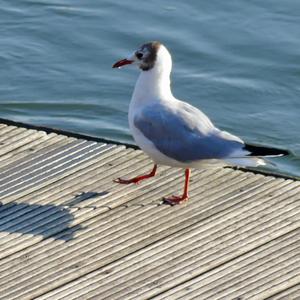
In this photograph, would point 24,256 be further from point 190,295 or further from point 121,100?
point 121,100

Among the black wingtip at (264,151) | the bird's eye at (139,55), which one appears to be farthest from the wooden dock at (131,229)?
the bird's eye at (139,55)

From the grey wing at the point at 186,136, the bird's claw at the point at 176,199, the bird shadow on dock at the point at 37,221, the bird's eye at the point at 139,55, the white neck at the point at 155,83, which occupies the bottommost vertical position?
the bird shadow on dock at the point at 37,221

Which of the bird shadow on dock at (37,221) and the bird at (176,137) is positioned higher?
the bird at (176,137)

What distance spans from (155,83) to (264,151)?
3.34ft

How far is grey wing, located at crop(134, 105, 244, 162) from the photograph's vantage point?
8.52m

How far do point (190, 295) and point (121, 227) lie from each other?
100 centimetres

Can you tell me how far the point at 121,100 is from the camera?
1302cm

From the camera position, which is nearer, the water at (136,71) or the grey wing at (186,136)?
the grey wing at (186,136)

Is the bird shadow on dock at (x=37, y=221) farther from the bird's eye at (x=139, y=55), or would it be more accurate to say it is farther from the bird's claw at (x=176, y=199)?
the bird's eye at (x=139, y=55)

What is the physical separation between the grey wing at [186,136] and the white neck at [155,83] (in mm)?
214

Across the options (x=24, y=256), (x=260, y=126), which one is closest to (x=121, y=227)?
(x=24, y=256)

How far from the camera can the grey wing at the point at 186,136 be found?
8523mm

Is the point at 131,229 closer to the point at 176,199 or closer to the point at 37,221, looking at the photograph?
the point at 176,199

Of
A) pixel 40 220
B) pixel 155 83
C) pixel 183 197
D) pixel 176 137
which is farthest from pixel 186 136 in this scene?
pixel 40 220
